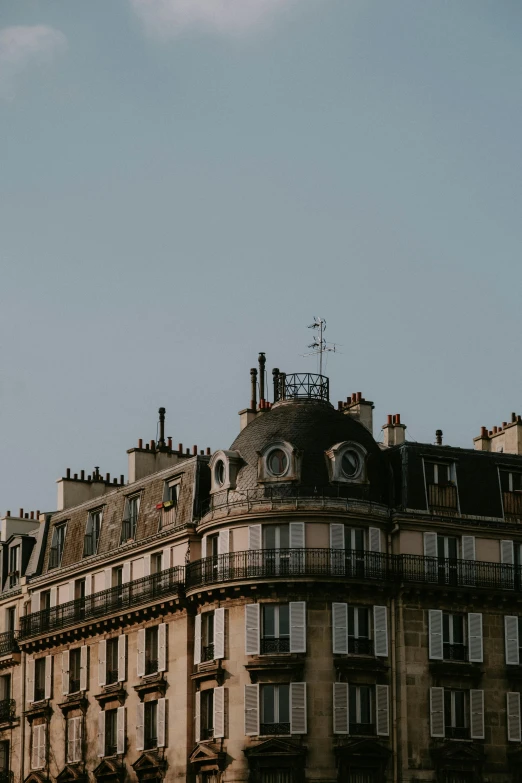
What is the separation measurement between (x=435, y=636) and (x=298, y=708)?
6.90 meters

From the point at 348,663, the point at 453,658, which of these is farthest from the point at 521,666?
the point at 348,663

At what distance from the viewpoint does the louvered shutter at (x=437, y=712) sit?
77.5 m

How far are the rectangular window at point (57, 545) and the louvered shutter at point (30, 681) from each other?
4701 millimetres

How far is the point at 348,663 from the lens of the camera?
252ft

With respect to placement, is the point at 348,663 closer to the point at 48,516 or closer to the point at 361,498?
the point at 361,498

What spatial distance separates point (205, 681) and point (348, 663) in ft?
20.3

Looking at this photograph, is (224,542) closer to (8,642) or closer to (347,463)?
(347,463)

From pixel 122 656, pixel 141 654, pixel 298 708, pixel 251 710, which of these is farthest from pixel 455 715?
pixel 122 656

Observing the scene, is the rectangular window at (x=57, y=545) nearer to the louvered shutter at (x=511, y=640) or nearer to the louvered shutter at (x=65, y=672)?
the louvered shutter at (x=65, y=672)

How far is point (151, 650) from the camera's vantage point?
274ft

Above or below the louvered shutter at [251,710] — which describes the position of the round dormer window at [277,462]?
above

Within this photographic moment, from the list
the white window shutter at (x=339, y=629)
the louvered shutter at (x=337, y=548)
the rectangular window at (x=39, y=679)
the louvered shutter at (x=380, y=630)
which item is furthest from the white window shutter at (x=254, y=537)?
the rectangular window at (x=39, y=679)

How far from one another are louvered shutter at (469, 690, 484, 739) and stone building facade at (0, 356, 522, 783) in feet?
0.19

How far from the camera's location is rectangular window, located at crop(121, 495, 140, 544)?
87.4 metres
